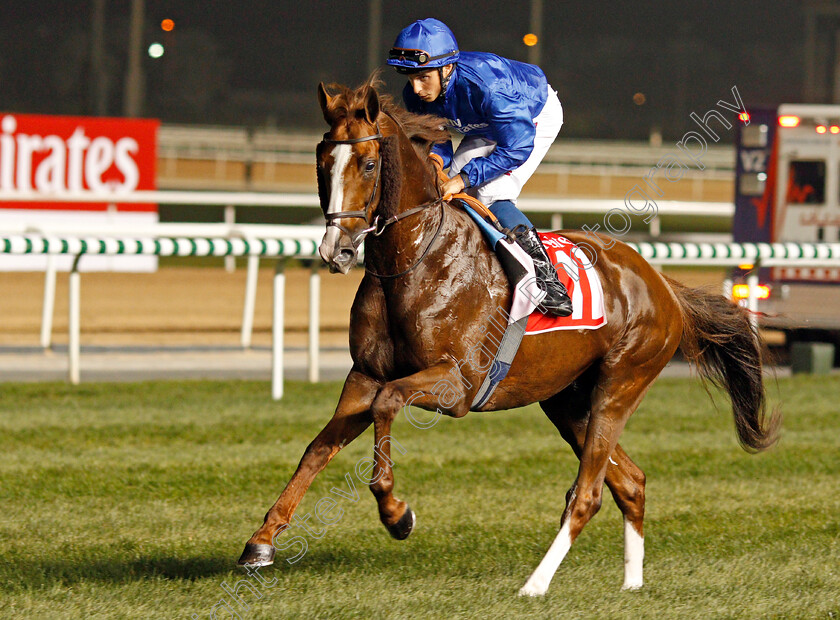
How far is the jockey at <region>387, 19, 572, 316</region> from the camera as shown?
3992mm

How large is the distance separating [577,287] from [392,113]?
98 centimetres

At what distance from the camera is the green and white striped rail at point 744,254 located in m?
8.70

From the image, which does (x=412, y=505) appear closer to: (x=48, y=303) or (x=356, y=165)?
(x=356, y=165)

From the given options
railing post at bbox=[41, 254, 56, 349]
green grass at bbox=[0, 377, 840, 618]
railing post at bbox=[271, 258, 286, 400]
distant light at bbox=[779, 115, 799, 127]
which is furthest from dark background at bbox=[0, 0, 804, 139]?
green grass at bbox=[0, 377, 840, 618]

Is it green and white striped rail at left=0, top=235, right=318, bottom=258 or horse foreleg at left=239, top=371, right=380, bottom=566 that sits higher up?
green and white striped rail at left=0, top=235, right=318, bottom=258

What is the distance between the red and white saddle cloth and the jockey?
0.19ft

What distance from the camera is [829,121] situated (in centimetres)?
1053

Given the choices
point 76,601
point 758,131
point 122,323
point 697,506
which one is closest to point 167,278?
point 122,323

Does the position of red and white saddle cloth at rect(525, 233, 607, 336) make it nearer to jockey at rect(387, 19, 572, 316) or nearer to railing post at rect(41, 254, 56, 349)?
jockey at rect(387, 19, 572, 316)

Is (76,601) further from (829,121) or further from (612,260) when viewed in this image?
(829,121)

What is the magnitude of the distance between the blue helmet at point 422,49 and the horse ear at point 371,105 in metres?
0.36

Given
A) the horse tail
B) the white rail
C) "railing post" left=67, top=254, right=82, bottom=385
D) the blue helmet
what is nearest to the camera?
the blue helmet

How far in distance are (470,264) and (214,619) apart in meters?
1.38

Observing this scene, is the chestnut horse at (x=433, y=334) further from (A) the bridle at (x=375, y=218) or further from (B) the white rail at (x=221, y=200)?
(B) the white rail at (x=221, y=200)
